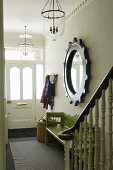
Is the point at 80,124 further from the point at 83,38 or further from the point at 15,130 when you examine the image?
the point at 15,130

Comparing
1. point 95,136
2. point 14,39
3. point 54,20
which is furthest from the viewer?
point 14,39

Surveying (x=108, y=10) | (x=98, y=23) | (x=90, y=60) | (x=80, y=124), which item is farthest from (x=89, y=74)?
(x=80, y=124)

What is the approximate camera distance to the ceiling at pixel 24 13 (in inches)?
162

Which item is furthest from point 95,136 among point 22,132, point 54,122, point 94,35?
point 22,132

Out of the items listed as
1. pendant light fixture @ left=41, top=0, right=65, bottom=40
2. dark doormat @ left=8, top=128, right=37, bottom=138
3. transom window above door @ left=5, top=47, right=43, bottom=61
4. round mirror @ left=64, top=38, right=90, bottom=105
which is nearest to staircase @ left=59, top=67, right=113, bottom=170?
pendant light fixture @ left=41, top=0, right=65, bottom=40

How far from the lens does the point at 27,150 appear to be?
15.3ft

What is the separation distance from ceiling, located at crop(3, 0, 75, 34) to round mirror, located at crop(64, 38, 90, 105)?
2.83 ft

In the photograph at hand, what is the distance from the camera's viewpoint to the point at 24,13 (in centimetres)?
472

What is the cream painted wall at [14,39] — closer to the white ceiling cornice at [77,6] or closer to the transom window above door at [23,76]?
the transom window above door at [23,76]

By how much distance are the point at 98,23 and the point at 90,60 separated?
2.02ft

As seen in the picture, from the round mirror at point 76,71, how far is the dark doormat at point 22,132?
1.95 m

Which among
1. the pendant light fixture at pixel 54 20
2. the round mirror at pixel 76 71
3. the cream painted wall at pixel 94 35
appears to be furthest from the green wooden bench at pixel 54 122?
the pendant light fixture at pixel 54 20

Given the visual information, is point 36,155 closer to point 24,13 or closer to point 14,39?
point 24,13

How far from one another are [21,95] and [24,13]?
9.09ft
